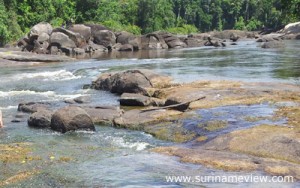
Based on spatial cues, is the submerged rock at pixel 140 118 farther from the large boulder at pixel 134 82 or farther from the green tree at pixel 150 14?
the green tree at pixel 150 14

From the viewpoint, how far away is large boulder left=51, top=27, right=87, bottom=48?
59.5m

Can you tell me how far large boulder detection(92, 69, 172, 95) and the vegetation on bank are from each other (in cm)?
1484

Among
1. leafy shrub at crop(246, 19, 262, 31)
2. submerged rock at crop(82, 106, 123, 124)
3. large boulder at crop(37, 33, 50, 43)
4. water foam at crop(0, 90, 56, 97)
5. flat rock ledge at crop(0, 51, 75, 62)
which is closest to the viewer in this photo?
submerged rock at crop(82, 106, 123, 124)

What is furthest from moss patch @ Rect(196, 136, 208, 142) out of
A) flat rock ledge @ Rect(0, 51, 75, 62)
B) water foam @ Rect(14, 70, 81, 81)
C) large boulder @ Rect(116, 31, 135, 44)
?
large boulder @ Rect(116, 31, 135, 44)

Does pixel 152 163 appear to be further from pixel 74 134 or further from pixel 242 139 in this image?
pixel 74 134

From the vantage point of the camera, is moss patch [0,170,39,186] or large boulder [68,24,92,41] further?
large boulder [68,24,92,41]

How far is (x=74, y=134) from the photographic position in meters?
15.0

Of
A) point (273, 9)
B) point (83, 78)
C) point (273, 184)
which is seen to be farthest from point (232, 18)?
point (273, 184)

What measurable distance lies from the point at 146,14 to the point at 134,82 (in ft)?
242

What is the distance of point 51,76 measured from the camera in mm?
33062

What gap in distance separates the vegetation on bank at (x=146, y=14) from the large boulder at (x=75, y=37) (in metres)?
6.76

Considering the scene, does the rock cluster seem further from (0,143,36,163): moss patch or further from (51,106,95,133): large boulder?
(0,143,36,163): moss patch

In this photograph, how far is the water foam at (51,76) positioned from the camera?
105ft

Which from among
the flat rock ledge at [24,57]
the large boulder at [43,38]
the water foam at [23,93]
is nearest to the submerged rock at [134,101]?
the water foam at [23,93]
